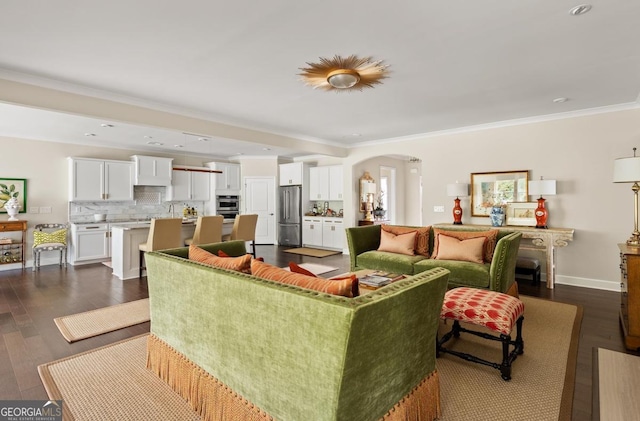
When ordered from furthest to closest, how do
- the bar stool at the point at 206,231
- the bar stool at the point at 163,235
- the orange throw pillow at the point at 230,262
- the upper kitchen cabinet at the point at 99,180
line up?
the upper kitchen cabinet at the point at 99,180
the bar stool at the point at 206,231
the bar stool at the point at 163,235
the orange throw pillow at the point at 230,262

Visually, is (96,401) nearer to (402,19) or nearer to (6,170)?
(402,19)

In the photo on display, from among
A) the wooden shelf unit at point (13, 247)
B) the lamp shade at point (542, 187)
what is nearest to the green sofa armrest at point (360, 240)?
the lamp shade at point (542, 187)

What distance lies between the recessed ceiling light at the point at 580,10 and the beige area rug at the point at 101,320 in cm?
449

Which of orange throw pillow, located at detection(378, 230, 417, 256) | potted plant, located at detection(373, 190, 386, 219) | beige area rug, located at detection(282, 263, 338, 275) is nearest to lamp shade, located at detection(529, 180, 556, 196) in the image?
orange throw pillow, located at detection(378, 230, 417, 256)

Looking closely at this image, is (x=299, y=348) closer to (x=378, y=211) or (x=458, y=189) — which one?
(x=458, y=189)

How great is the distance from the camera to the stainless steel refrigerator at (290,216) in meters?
8.76

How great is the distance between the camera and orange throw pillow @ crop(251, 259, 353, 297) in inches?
59.4

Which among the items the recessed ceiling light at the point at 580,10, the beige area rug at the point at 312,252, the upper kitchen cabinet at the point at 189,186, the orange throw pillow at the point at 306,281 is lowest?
the beige area rug at the point at 312,252

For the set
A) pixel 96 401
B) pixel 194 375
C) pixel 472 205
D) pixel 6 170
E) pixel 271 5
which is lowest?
pixel 96 401

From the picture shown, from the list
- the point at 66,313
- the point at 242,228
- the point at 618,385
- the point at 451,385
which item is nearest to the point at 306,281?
the point at 451,385

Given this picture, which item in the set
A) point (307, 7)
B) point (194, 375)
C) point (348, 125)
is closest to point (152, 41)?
point (307, 7)

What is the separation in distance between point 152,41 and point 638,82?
4957 mm

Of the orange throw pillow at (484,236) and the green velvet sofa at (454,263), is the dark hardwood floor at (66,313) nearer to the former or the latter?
the green velvet sofa at (454,263)

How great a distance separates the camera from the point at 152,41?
8.77 feet
